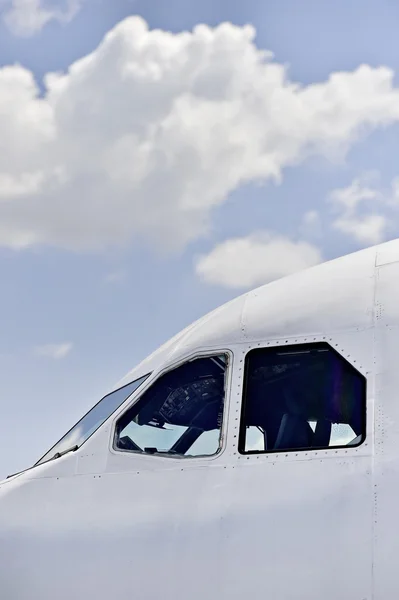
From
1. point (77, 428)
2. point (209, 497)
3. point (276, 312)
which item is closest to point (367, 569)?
A: point (209, 497)

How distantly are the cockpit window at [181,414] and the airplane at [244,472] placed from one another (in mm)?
16

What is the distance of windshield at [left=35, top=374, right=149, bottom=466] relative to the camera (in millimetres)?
9797

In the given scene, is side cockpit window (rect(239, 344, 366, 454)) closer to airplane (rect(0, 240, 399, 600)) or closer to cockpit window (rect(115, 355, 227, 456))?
airplane (rect(0, 240, 399, 600))

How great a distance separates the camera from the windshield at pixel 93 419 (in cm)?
980

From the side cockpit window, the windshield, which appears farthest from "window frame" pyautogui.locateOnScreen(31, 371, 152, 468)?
the side cockpit window

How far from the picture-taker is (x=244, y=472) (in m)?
8.61

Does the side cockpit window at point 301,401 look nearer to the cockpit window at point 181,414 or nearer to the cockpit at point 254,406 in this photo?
the cockpit at point 254,406

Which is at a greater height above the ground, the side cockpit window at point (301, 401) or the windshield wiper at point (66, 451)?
the side cockpit window at point (301, 401)

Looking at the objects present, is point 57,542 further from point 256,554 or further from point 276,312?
point 276,312

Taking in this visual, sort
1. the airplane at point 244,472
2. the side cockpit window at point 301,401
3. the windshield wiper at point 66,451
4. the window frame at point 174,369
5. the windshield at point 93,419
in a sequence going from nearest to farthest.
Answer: the airplane at point 244,472 < the side cockpit window at point 301,401 < the window frame at point 174,369 < the windshield wiper at point 66,451 < the windshield at point 93,419

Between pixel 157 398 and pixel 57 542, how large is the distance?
6.26ft

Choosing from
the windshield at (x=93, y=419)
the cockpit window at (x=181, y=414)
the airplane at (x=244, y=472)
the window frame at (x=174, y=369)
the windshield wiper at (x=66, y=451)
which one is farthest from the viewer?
the windshield at (x=93, y=419)

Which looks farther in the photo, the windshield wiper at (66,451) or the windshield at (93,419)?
the windshield at (93,419)

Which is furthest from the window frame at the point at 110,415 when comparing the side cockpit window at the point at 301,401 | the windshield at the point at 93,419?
the side cockpit window at the point at 301,401
